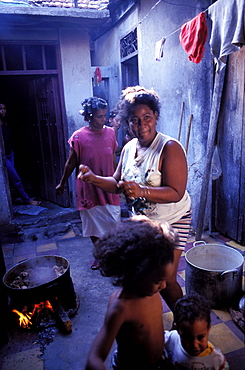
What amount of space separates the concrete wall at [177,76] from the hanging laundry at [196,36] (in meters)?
0.48

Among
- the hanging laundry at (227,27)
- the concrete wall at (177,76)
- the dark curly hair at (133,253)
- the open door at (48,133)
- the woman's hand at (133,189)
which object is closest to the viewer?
the dark curly hair at (133,253)

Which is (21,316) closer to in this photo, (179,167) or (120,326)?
(120,326)

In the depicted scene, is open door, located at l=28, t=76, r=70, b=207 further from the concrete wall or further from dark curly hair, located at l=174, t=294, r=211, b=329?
dark curly hair, located at l=174, t=294, r=211, b=329

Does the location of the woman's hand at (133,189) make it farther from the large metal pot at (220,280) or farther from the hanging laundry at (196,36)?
the hanging laundry at (196,36)

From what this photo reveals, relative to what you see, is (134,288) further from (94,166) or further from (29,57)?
(29,57)

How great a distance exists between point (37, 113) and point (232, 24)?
15.5 feet

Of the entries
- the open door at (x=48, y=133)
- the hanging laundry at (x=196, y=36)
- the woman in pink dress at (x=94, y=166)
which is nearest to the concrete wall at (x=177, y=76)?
the hanging laundry at (x=196, y=36)

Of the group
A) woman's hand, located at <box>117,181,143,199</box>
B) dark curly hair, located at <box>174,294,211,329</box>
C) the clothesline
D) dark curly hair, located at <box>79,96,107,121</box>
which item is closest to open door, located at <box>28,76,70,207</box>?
dark curly hair, located at <box>79,96,107,121</box>

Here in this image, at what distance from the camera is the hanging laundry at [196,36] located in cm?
377

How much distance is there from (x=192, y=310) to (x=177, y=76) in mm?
4378

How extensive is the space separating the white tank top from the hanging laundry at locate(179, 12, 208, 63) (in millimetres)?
1984

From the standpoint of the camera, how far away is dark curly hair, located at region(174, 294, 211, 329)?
184 centimetres

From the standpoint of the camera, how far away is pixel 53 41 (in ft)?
18.6

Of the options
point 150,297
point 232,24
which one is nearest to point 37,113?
point 232,24
